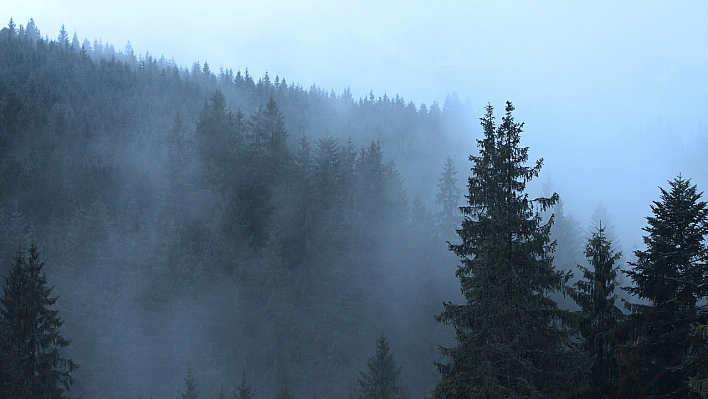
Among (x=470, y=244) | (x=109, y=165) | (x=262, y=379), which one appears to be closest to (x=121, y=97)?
(x=109, y=165)

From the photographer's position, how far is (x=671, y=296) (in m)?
14.9

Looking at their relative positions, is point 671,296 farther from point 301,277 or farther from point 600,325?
point 301,277

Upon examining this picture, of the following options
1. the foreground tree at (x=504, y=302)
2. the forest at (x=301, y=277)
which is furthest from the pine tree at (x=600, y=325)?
the foreground tree at (x=504, y=302)

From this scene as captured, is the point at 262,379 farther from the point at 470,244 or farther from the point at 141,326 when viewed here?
the point at 470,244

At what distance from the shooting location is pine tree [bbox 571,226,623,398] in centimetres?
1620

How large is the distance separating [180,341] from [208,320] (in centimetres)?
323

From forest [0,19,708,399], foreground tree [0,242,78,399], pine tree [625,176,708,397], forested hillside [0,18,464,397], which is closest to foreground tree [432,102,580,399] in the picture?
forest [0,19,708,399]

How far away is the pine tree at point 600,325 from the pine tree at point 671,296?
0.99 meters

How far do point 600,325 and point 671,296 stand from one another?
257cm

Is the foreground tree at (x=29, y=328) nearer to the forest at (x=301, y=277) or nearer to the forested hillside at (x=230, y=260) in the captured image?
the forest at (x=301, y=277)

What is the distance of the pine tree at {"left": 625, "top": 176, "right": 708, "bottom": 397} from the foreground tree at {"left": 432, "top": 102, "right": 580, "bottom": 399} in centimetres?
291

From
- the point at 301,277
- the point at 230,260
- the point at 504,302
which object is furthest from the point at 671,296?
the point at 301,277

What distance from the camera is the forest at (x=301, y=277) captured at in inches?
547

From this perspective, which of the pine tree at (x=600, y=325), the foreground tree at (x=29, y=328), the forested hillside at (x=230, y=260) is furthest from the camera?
the forested hillside at (x=230, y=260)
